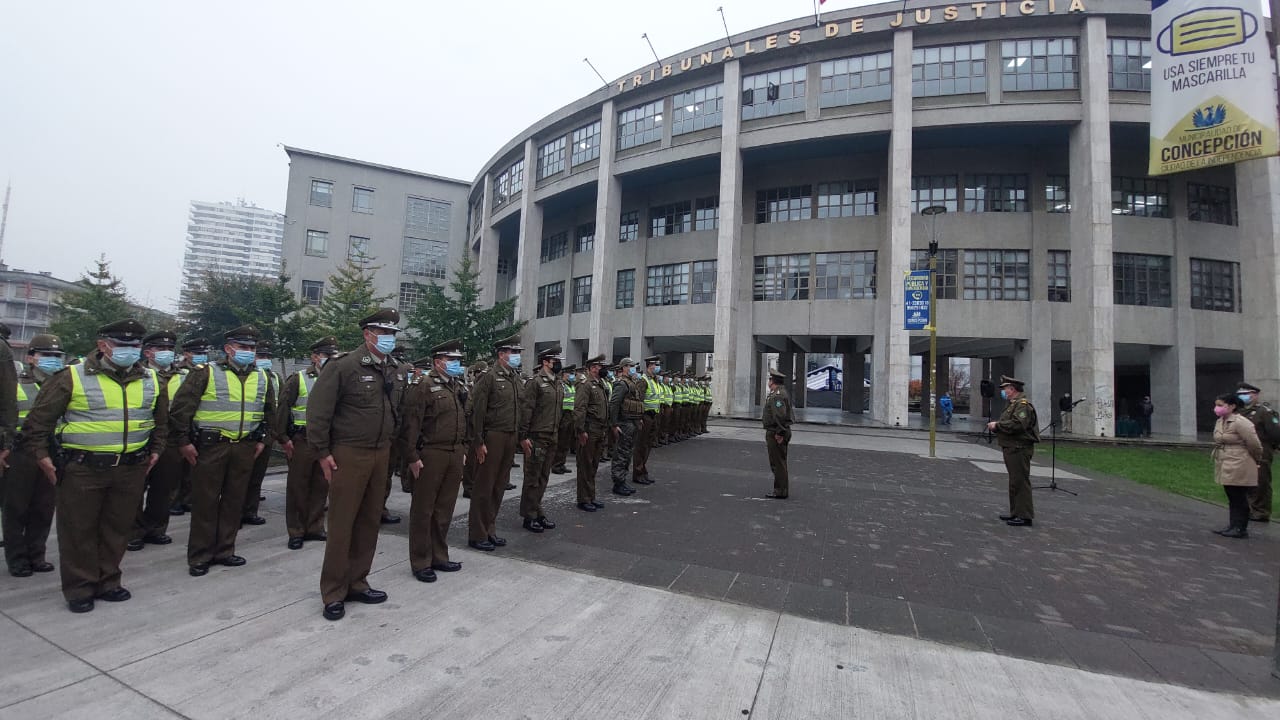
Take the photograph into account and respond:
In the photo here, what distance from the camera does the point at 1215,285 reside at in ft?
80.8

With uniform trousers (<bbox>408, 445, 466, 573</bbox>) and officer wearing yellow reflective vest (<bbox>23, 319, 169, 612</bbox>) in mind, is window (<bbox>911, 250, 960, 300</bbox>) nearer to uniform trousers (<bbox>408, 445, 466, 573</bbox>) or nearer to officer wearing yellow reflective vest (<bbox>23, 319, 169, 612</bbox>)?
uniform trousers (<bbox>408, 445, 466, 573</bbox>)

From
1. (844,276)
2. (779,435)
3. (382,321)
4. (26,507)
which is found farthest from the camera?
(844,276)

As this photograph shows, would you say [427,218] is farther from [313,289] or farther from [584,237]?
[584,237]

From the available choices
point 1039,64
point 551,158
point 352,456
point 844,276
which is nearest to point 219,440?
point 352,456

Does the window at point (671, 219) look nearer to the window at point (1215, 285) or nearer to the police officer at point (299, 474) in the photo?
the window at point (1215, 285)

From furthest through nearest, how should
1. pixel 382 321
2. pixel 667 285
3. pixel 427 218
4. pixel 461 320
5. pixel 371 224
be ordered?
pixel 427 218
pixel 371 224
pixel 667 285
pixel 461 320
pixel 382 321

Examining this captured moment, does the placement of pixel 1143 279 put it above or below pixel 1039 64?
below

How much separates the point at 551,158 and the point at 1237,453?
34.2 meters

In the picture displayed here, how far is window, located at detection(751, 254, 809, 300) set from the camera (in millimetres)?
27625

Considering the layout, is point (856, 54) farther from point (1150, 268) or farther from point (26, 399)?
point (26, 399)

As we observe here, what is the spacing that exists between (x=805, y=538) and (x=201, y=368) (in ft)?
22.3

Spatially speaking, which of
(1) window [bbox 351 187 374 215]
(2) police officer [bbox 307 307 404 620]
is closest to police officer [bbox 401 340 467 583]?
(2) police officer [bbox 307 307 404 620]

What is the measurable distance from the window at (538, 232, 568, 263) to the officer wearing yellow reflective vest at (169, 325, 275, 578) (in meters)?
31.7

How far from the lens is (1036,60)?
2328 centimetres
